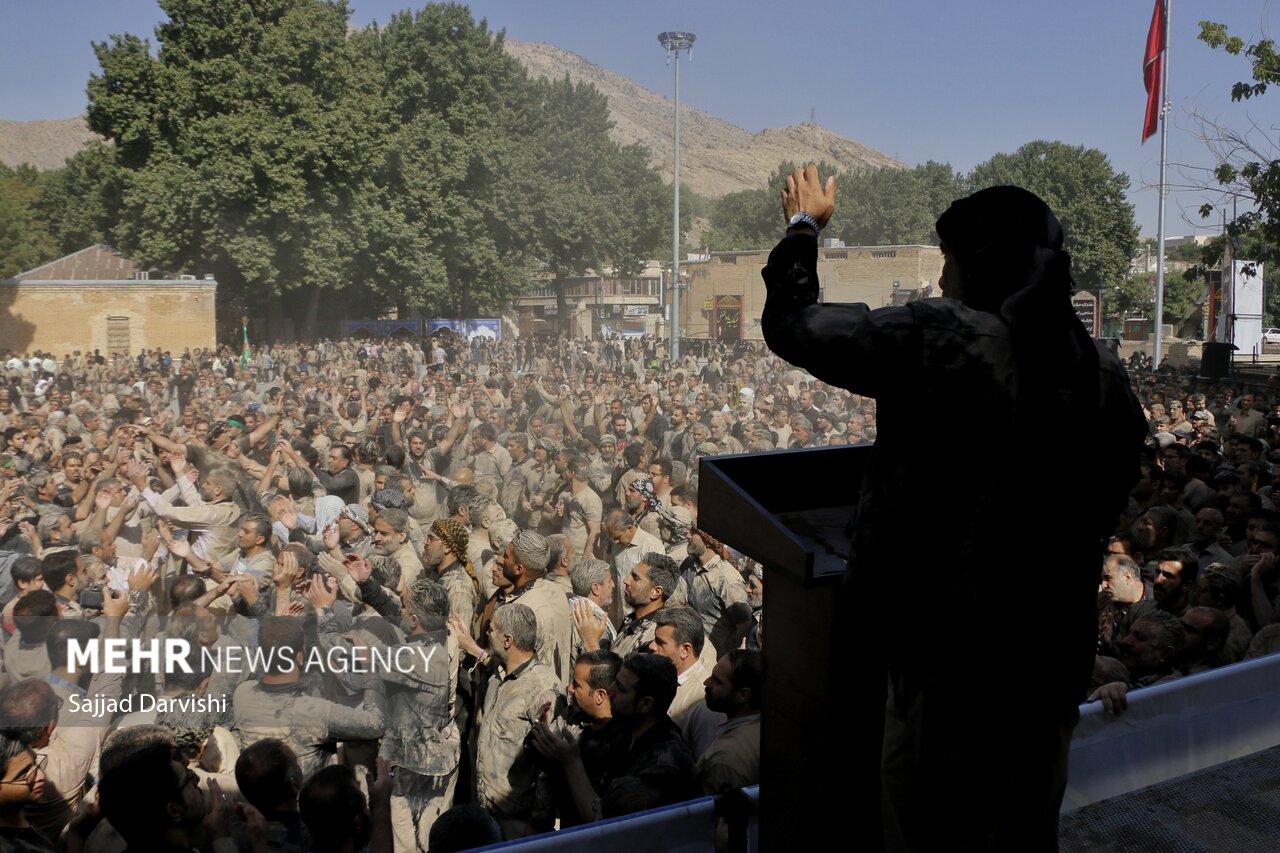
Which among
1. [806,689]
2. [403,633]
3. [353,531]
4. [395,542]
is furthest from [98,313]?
[806,689]

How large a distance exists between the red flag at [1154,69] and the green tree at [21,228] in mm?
45717

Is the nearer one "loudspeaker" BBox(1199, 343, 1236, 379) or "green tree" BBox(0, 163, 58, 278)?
"loudspeaker" BBox(1199, 343, 1236, 379)

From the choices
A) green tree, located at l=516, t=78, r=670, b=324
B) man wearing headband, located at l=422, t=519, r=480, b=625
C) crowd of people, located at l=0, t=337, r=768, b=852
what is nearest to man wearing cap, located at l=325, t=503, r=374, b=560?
crowd of people, located at l=0, t=337, r=768, b=852

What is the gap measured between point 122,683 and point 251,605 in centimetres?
76

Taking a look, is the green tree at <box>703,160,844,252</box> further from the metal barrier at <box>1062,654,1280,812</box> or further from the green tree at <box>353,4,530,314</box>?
the metal barrier at <box>1062,654,1280,812</box>

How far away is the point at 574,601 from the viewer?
4.79 meters

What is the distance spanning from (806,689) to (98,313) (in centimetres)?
3736

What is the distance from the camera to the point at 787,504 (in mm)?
1964

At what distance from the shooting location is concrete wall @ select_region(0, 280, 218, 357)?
3362 centimetres

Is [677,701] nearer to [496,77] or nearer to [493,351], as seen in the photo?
[493,351]

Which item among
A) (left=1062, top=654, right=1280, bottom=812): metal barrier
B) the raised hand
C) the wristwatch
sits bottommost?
(left=1062, top=654, right=1280, bottom=812): metal barrier

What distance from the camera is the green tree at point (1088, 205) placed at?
48.9 metres

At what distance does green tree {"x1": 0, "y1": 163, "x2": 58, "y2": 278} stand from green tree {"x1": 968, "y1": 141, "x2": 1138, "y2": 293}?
47.8 meters

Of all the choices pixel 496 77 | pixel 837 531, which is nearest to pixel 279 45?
pixel 496 77
